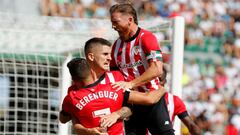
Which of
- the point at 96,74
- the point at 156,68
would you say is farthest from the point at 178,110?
the point at 96,74

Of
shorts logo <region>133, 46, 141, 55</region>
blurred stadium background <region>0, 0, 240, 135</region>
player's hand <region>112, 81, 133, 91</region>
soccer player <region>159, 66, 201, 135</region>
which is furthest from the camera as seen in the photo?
blurred stadium background <region>0, 0, 240, 135</region>

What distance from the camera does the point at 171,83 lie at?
7688mm

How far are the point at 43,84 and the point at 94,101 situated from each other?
5609 mm

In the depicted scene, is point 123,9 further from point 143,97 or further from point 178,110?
point 178,110

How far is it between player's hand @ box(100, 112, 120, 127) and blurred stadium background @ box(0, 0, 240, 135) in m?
3.79

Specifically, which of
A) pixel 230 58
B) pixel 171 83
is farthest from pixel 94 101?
pixel 230 58

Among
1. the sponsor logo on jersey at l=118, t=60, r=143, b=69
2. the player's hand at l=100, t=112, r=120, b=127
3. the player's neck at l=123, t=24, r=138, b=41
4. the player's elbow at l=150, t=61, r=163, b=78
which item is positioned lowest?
the player's hand at l=100, t=112, r=120, b=127

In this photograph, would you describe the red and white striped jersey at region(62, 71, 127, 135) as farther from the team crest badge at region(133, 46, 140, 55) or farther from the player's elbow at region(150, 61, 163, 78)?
the team crest badge at region(133, 46, 140, 55)

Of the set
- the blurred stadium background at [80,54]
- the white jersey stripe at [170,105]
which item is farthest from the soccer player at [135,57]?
the blurred stadium background at [80,54]

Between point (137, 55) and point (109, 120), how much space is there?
1057 mm

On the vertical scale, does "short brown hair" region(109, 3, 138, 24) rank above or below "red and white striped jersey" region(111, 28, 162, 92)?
above

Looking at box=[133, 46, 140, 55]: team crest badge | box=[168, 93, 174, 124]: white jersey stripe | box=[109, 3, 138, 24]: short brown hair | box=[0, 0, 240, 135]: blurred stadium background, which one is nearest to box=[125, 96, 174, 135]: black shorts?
box=[133, 46, 140, 55]: team crest badge

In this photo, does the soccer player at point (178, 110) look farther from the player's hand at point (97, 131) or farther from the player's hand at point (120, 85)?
the player's hand at point (97, 131)

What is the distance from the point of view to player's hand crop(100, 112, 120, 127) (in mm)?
5035
